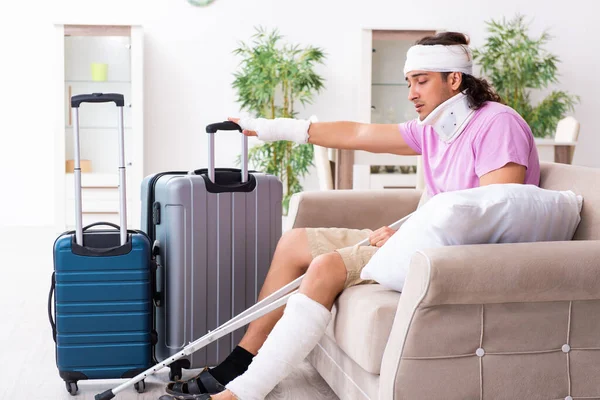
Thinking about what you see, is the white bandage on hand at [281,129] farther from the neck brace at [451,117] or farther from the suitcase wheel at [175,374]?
the suitcase wheel at [175,374]

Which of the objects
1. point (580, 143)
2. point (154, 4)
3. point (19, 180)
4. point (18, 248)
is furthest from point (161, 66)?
point (580, 143)

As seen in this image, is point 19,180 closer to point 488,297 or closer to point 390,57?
point 390,57

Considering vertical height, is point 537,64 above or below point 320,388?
above

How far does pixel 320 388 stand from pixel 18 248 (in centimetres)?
351

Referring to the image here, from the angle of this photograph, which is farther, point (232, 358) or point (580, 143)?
point (580, 143)

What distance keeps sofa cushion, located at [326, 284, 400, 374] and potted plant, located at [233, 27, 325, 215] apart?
4.07 m

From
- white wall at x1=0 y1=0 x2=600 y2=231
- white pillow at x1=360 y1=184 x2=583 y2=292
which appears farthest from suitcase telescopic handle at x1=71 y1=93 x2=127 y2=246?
white wall at x1=0 y1=0 x2=600 y2=231

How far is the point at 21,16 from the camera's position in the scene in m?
6.42

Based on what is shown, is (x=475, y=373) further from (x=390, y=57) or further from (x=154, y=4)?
(x=154, y=4)

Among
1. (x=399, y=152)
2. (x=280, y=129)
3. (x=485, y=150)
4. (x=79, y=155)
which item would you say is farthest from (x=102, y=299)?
(x=485, y=150)

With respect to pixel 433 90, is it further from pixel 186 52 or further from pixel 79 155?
pixel 186 52

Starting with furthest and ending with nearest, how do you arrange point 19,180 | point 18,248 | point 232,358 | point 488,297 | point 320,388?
point 19,180, point 18,248, point 320,388, point 232,358, point 488,297

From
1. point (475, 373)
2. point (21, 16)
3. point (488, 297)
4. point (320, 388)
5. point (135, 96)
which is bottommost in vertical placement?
point (320, 388)

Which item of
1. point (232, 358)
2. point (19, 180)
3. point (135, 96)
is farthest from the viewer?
point (19, 180)
